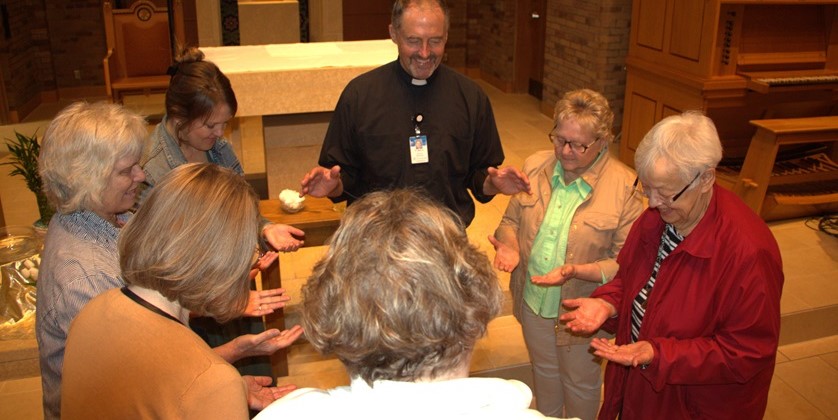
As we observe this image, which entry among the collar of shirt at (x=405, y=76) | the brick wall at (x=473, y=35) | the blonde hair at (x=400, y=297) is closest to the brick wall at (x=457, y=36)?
the brick wall at (x=473, y=35)

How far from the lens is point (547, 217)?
2713 mm

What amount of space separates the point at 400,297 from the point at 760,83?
203 inches

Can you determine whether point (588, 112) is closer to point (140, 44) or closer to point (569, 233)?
point (569, 233)

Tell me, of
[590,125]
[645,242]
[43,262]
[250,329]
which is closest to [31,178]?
[250,329]

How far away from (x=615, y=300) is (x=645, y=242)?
0.26 meters

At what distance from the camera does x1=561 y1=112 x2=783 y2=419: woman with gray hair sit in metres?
1.94

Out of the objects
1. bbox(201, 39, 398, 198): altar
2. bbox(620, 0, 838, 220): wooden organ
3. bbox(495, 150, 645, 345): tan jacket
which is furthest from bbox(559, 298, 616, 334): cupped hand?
bbox(620, 0, 838, 220): wooden organ

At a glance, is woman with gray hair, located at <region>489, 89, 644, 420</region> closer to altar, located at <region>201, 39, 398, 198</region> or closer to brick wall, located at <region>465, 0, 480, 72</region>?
altar, located at <region>201, 39, 398, 198</region>

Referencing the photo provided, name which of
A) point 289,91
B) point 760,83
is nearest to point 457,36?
point 760,83

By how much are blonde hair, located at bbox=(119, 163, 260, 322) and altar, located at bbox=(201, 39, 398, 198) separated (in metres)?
2.93

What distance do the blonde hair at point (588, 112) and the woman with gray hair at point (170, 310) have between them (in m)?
1.40

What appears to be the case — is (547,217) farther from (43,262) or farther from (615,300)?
(43,262)

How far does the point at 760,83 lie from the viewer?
5363 millimetres

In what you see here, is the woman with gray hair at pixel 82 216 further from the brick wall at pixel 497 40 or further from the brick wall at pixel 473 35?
the brick wall at pixel 473 35
